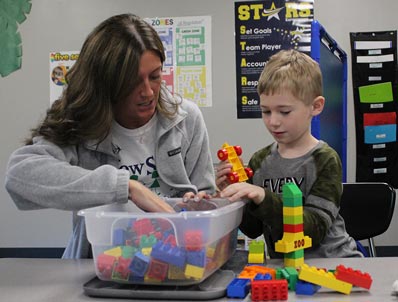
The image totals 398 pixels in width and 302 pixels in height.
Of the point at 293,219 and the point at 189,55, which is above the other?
the point at 189,55

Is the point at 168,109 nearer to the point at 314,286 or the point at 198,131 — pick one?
the point at 198,131

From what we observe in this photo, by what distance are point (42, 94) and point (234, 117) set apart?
1309 millimetres

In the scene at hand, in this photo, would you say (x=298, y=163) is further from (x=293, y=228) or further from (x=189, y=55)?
(x=189, y=55)

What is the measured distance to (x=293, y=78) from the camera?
3.79ft

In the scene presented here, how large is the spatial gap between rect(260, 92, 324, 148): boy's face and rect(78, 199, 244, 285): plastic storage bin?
0.38 m

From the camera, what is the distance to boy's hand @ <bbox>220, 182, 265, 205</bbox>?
0.95 metres

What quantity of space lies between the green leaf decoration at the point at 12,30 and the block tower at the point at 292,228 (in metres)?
3.10

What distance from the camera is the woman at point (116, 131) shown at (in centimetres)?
102

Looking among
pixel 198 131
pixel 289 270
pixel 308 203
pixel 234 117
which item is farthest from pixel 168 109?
pixel 234 117

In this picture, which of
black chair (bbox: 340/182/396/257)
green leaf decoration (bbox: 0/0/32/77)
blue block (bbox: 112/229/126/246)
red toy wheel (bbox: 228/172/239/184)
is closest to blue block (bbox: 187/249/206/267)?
blue block (bbox: 112/229/126/246)

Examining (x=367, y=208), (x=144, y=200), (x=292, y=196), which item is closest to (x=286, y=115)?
(x=292, y=196)

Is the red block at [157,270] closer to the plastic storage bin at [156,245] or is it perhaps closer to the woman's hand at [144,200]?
the plastic storage bin at [156,245]

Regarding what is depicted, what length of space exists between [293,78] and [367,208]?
954 millimetres

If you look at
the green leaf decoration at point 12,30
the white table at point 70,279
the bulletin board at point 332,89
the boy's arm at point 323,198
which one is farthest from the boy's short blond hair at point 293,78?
the green leaf decoration at point 12,30
